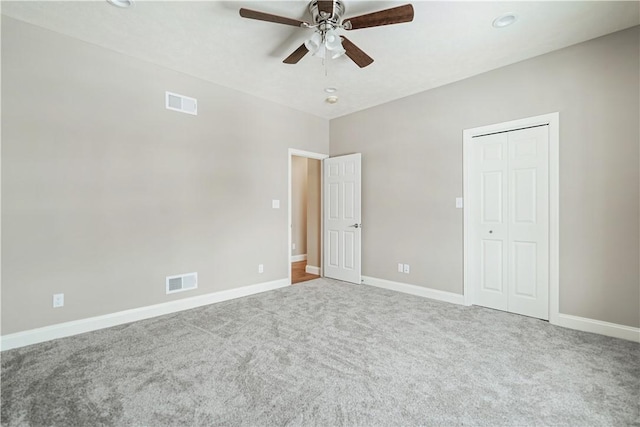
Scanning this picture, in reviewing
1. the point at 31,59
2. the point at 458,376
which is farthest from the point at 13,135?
the point at 458,376

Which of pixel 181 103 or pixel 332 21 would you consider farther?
pixel 181 103

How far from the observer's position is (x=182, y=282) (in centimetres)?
354

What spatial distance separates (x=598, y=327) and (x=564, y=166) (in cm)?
158

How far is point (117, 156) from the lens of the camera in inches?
121

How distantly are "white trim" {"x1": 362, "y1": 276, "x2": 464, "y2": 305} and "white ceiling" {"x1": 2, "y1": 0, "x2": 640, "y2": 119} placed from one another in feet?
8.97

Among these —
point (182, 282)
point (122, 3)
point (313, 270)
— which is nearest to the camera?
point (122, 3)

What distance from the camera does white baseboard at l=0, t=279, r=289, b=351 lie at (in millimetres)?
2559

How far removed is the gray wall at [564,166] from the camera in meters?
2.72

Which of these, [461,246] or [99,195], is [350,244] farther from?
[99,195]

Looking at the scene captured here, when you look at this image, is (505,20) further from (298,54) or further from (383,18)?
(298,54)

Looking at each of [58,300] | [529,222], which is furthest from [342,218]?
[58,300]

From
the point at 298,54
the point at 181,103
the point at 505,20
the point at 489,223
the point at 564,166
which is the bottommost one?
the point at 489,223

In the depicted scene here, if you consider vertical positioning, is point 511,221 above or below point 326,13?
below

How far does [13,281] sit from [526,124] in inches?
204
